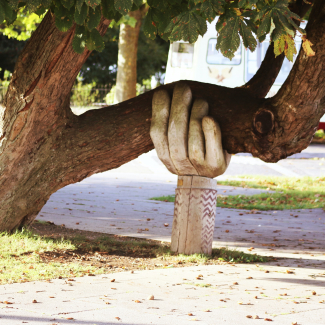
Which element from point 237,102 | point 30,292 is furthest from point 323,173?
point 30,292

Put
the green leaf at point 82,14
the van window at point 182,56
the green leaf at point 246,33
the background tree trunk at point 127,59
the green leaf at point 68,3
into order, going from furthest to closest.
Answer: the background tree trunk at point 127,59, the van window at point 182,56, the green leaf at point 68,3, the green leaf at point 82,14, the green leaf at point 246,33

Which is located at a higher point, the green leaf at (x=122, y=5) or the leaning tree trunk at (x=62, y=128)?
the green leaf at (x=122, y=5)

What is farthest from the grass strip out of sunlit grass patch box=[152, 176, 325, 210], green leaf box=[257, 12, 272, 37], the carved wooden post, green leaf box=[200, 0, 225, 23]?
sunlit grass patch box=[152, 176, 325, 210]

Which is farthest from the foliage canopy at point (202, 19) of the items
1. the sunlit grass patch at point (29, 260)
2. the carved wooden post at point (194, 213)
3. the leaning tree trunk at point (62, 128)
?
the sunlit grass patch at point (29, 260)

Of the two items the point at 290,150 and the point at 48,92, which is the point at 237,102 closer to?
the point at 290,150

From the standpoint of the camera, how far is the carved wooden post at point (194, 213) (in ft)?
18.1

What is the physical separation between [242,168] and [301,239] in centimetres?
848

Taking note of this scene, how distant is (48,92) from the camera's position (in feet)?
18.3

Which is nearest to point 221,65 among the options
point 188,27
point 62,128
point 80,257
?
point 62,128

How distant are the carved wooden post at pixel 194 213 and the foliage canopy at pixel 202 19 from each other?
171 cm

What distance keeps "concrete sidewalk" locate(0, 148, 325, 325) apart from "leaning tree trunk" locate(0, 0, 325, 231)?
1.24 meters

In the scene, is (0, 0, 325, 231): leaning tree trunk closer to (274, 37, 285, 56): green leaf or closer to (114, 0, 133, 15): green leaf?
(274, 37, 285, 56): green leaf

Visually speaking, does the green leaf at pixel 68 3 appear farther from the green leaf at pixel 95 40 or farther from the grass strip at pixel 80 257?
the grass strip at pixel 80 257

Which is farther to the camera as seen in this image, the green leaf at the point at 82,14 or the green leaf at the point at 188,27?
the green leaf at the point at 82,14
